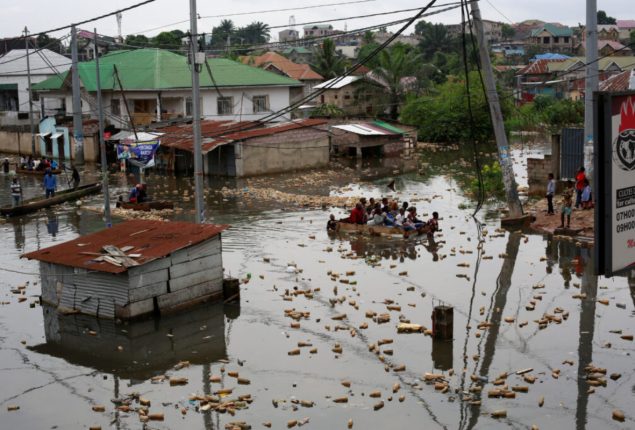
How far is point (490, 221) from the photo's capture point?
1162 inches

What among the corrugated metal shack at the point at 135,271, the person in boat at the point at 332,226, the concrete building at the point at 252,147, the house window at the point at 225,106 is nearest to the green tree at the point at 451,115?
the house window at the point at 225,106

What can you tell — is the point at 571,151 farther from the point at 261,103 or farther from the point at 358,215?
the point at 261,103

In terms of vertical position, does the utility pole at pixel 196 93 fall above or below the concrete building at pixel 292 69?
below

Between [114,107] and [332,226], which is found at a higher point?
[114,107]

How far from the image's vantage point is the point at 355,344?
1666 cm

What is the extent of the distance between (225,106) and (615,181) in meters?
48.2

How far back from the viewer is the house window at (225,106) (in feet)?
188

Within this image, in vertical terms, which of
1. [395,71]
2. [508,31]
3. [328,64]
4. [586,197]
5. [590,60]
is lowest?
Result: [586,197]

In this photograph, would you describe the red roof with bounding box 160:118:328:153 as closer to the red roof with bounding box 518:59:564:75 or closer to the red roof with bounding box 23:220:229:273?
the red roof with bounding box 23:220:229:273

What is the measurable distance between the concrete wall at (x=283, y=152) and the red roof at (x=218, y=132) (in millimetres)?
403

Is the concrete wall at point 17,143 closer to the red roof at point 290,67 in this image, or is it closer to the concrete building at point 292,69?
the concrete building at point 292,69

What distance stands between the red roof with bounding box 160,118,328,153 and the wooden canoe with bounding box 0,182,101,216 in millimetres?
6923

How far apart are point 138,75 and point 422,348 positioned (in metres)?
44.4

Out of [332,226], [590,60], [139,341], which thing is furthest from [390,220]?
[139,341]
